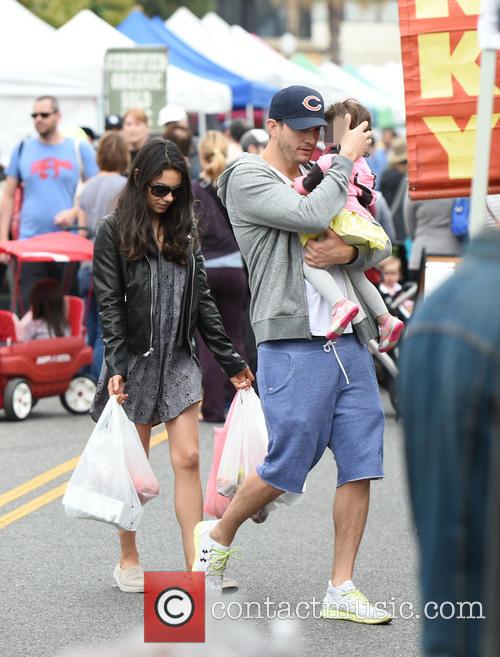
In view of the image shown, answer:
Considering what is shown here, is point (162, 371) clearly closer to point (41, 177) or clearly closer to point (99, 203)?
point (99, 203)

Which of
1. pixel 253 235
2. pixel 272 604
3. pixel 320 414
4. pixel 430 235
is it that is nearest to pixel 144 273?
pixel 253 235

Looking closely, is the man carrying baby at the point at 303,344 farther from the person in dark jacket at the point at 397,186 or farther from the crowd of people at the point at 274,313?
the person in dark jacket at the point at 397,186

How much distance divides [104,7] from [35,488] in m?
43.0

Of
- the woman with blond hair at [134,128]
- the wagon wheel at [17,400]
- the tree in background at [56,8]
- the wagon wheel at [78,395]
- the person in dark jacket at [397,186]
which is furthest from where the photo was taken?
the tree in background at [56,8]

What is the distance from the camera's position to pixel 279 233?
5.70 metres

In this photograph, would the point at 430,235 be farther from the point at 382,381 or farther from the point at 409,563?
the point at 409,563

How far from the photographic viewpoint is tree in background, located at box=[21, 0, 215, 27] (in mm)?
42062

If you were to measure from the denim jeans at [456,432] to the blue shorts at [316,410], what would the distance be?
10.4 ft

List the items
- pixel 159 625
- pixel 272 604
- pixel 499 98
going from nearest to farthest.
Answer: pixel 159 625 → pixel 499 98 → pixel 272 604

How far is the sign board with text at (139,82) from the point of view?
17328mm

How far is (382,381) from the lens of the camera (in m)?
12.3

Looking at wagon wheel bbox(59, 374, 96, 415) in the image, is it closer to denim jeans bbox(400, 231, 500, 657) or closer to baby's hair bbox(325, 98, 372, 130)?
baby's hair bbox(325, 98, 372, 130)

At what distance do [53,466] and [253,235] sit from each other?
13.1ft

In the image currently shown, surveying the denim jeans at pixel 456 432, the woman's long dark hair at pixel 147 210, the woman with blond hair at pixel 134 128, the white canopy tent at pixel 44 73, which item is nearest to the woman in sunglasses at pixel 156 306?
the woman's long dark hair at pixel 147 210
